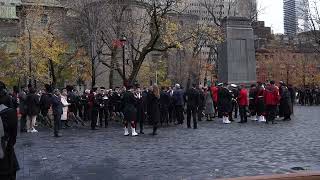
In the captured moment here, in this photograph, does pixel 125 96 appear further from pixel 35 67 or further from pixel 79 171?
pixel 35 67

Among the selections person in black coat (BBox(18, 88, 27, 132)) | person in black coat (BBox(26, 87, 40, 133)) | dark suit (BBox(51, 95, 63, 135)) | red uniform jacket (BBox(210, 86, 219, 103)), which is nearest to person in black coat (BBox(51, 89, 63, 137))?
dark suit (BBox(51, 95, 63, 135))

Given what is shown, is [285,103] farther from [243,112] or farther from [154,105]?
[154,105]

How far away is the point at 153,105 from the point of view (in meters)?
19.5

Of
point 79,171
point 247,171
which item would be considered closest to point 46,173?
point 79,171

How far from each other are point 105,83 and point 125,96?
51.8 metres

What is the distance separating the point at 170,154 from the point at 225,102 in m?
11.1

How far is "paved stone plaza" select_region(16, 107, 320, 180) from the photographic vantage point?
10609 millimetres

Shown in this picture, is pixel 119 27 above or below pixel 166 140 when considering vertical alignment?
above

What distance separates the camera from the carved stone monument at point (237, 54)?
31.3 meters

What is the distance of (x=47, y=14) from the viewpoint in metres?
54.3

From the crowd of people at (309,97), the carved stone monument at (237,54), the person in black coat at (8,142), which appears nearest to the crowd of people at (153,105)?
the carved stone monument at (237,54)

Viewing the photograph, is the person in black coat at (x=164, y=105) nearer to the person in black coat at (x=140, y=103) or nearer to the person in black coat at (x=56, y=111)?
the person in black coat at (x=140, y=103)

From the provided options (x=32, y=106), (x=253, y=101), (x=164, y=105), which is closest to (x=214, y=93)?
(x=253, y=101)

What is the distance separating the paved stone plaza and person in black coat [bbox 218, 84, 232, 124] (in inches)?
171
